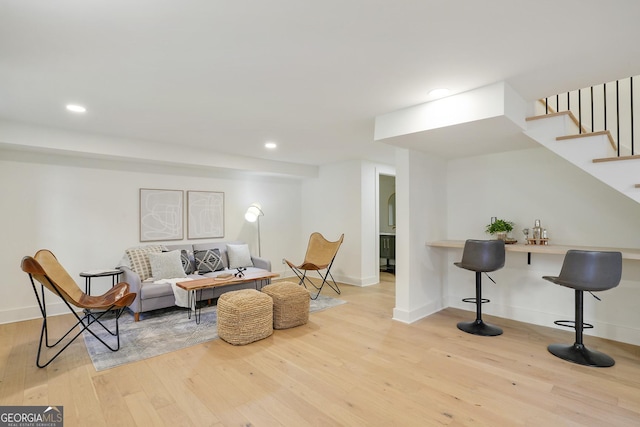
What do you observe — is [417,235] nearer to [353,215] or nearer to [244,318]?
[353,215]

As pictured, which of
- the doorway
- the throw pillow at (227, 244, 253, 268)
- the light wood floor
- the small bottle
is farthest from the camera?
the doorway

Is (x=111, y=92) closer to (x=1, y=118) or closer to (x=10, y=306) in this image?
(x=1, y=118)

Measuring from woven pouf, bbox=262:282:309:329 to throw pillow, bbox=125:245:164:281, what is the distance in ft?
6.16

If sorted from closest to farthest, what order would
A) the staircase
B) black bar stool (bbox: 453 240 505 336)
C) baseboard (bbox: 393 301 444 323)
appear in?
the staircase → black bar stool (bbox: 453 240 505 336) → baseboard (bbox: 393 301 444 323)

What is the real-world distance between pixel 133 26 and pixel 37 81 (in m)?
1.39

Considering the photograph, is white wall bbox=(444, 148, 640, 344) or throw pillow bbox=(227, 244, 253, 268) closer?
white wall bbox=(444, 148, 640, 344)

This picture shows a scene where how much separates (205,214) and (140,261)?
1457mm

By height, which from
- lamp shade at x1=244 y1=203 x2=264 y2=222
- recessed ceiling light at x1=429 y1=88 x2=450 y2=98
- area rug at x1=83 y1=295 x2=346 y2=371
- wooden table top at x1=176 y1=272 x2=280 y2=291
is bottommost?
area rug at x1=83 y1=295 x2=346 y2=371

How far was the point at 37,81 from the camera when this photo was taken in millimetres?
2514

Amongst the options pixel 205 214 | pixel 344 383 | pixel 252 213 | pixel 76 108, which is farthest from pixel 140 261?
pixel 344 383

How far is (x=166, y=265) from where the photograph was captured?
4359 mm

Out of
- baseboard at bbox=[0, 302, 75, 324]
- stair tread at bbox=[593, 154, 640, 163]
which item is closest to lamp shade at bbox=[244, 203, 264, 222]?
baseboard at bbox=[0, 302, 75, 324]

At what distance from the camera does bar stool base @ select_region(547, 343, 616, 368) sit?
2629 mm

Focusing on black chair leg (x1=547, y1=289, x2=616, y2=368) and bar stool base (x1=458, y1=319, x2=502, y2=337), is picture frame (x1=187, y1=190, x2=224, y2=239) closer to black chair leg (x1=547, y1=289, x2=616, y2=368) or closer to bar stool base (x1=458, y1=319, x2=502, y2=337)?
bar stool base (x1=458, y1=319, x2=502, y2=337)
